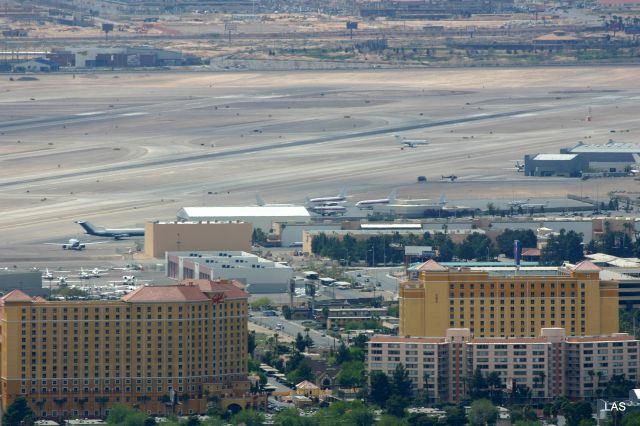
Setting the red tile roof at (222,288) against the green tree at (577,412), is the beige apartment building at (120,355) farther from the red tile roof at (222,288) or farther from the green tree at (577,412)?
the green tree at (577,412)

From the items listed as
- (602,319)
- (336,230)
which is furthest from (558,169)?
(602,319)

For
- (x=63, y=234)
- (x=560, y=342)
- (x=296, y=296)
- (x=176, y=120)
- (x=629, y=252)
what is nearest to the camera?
(x=560, y=342)

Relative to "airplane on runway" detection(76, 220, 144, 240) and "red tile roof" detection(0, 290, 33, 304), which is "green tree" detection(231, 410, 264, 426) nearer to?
"red tile roof" detection(0, 290, 33, 304)

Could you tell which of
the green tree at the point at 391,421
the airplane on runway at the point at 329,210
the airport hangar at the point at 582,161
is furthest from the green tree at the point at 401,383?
the airport hangar at the point at 582,161

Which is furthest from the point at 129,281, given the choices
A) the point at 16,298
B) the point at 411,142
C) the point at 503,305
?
the point at 411,142

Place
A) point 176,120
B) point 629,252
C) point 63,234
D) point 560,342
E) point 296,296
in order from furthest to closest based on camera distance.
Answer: point 176,120 → point 63,234 → point 629,252 → point 296,296 → point 560,342

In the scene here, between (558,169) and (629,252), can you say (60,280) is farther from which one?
(558,169)
